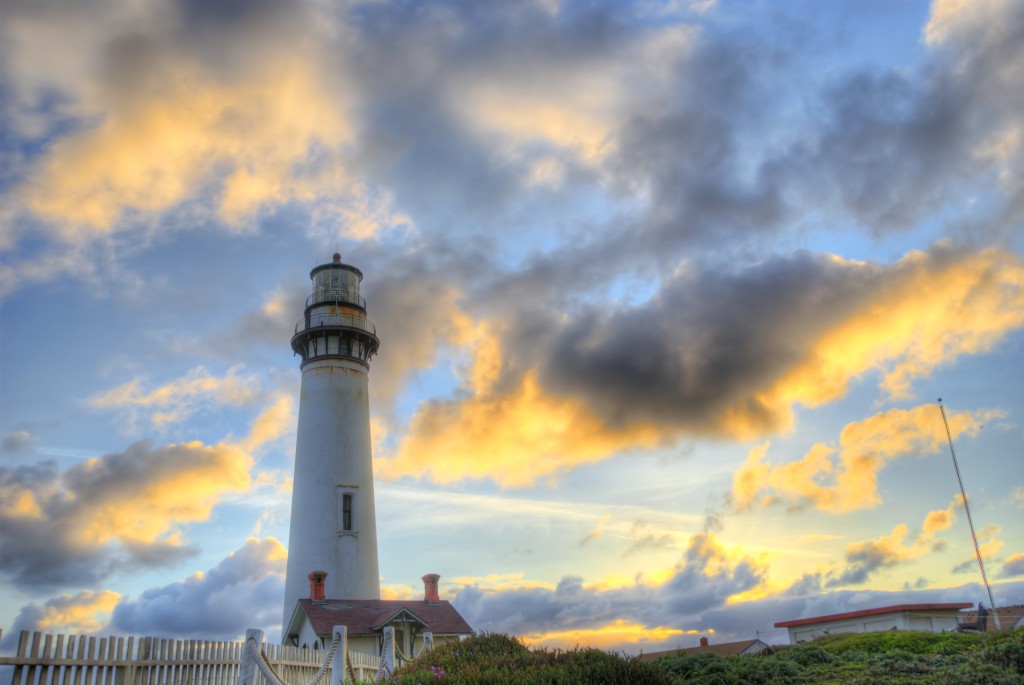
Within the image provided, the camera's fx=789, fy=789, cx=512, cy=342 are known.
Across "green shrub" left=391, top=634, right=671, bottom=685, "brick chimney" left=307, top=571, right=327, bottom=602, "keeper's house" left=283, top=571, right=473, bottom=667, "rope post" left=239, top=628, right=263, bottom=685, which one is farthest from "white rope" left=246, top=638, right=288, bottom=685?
"brick chimney" left=307, top=571, right=327, bottom=602

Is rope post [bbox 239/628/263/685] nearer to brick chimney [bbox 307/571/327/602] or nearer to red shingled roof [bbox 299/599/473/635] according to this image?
red shingled roof [bbox 299/599/473/635]

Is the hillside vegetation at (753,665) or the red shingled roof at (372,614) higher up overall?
the red shingled roof at (372,614)

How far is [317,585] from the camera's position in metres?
34.2

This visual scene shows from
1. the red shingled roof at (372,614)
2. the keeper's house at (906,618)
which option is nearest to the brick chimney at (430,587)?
the red shingled roof at (372,614)

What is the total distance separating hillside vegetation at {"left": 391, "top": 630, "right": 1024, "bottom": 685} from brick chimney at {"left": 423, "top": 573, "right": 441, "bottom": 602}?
63.8 ft

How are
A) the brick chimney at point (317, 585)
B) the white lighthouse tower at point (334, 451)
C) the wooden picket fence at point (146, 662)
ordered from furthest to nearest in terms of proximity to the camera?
the white lighthouse tower at point (334, 451) < the brick chimney at point (317, 585) < the wooden picket fence at point (146, 662)

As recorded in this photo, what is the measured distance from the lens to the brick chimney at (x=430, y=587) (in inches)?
1448

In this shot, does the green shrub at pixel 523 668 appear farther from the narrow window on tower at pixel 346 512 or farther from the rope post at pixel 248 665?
the narrow window on tower at pixel 346 512

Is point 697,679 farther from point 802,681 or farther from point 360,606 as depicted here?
point 360,606

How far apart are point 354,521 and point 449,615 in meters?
6.18

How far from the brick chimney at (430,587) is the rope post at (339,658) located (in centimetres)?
1875

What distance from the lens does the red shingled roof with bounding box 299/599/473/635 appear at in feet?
104

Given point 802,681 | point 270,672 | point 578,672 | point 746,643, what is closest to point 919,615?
point 746,643

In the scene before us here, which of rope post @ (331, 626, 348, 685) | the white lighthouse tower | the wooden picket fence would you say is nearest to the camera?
the wooden picket fence
